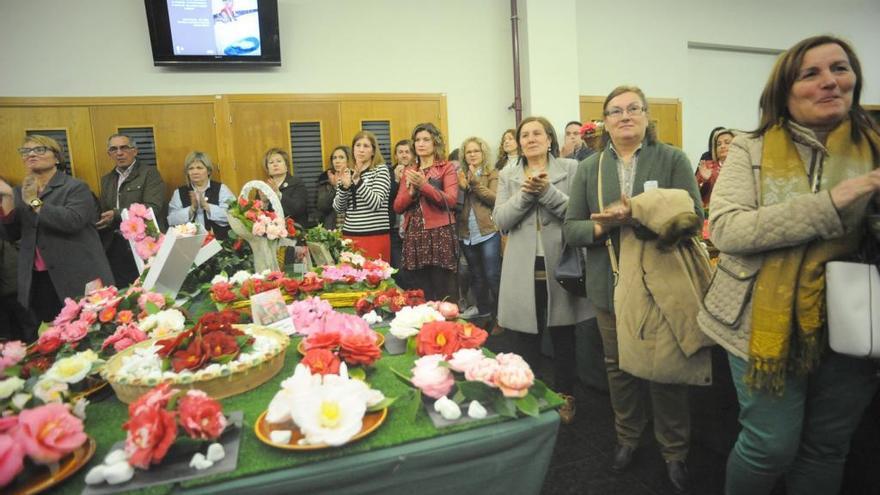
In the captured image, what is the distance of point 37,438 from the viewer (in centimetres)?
72

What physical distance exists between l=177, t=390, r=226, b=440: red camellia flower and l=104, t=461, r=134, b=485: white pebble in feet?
0.30

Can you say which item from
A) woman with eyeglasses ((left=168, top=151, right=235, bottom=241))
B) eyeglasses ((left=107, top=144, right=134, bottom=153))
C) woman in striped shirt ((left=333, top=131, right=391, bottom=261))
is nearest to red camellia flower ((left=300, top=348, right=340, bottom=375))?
woman in striped shirt ((left=333, top=131, right=391, bottom=261))

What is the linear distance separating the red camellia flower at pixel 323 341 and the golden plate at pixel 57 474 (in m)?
0.41

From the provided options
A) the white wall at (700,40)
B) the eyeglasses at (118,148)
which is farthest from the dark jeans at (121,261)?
the white wall at (700,40)

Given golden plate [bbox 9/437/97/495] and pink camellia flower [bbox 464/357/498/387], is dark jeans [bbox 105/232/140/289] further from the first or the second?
pink camellia flower [bbox 464/357/498/387]

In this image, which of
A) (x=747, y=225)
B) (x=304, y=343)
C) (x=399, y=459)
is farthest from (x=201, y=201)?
(x=747, y=225)

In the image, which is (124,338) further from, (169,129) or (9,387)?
(169,129)

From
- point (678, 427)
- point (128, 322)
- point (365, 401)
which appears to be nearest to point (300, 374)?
point (365, 401)

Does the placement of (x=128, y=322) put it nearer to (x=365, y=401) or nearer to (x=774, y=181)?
(x=365, y=401)

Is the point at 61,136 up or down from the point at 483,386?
up

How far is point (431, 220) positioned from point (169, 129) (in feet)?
8.62

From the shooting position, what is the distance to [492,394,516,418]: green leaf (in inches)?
34.0

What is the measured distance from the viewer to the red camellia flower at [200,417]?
77 centimetres

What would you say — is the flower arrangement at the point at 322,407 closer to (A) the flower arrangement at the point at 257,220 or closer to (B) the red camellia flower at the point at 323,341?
(B) the red camellia flower at the point at 323,341
